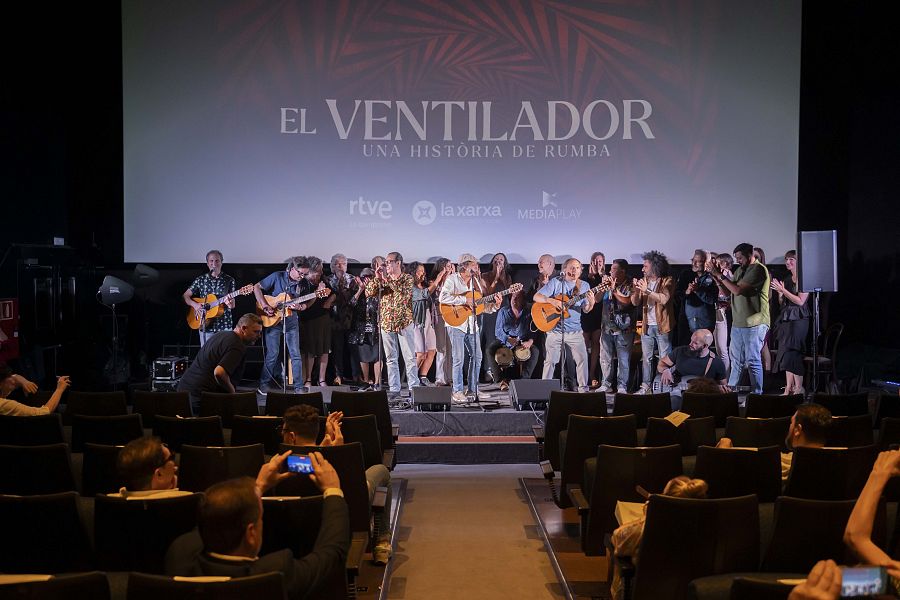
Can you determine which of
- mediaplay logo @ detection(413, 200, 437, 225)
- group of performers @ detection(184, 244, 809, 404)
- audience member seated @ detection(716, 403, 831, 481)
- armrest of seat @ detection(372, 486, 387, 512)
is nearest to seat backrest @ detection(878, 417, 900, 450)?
audience member seated @ detection(716, 403, 831, 481)

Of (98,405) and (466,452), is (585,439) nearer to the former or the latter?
(466,452)

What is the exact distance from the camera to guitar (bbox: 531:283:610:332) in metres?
10.4

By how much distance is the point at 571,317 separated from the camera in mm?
10414

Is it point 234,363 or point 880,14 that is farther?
point 880,14

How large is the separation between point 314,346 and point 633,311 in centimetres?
407

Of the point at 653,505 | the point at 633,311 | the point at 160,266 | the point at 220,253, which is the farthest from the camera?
the point at 160,266

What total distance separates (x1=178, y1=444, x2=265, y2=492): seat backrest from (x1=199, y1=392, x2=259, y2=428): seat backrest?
179 cm

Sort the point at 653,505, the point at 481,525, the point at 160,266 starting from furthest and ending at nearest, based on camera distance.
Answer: the point at 160,266, the point at 481,525, the point at 653,505

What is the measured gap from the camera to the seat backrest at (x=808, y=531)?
3.38 metres

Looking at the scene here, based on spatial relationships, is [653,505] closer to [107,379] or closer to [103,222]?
[107,379]

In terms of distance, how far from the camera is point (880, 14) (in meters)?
11.3

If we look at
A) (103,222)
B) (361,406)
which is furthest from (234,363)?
(103,222)

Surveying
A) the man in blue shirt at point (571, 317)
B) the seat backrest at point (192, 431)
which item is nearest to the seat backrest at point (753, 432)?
the seat backrest at point (192, 431)

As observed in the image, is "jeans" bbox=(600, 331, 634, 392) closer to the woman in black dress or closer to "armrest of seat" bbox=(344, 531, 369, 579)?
the woman in black dress
